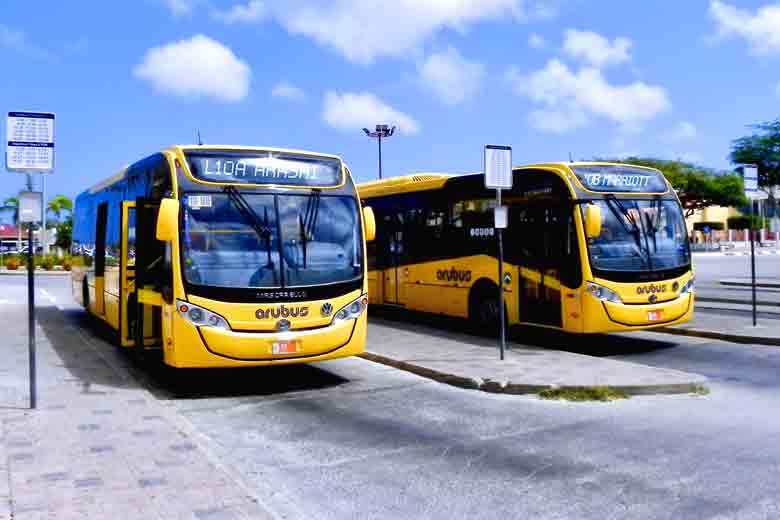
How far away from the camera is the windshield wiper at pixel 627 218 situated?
12.4 m

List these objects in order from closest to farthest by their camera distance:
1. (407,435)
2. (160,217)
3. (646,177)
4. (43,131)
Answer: (407,435)
(43,131)
(160,217)
(646,177)

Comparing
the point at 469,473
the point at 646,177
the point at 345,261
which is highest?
the point at 646,177

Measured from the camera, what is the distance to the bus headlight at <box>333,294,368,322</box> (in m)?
9.75

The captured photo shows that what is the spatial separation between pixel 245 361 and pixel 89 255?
8612 millimetres

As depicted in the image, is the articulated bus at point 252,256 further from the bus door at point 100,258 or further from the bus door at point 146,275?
the bus door at point 100,258

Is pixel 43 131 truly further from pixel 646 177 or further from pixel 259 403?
pixel 646 177

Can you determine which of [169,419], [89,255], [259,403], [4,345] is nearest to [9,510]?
[169,419]

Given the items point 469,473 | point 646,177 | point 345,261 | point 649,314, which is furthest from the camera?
→ point 646,177

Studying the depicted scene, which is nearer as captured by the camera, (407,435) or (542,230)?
(407,435)

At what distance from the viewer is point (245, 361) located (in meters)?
9.16

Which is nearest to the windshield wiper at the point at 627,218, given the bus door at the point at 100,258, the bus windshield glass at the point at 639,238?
the bus windshield glass at the point at 639,238

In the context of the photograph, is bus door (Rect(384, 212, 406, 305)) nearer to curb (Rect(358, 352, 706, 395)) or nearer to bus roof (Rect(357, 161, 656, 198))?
bus roof (Rect(357, 161, 656, 198))

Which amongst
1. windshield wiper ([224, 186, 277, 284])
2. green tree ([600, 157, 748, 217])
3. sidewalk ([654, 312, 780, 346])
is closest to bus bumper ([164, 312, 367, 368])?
windshield wiper ([224, 186, 277, 284])

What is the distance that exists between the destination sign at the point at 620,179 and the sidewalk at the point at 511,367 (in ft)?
8.82
